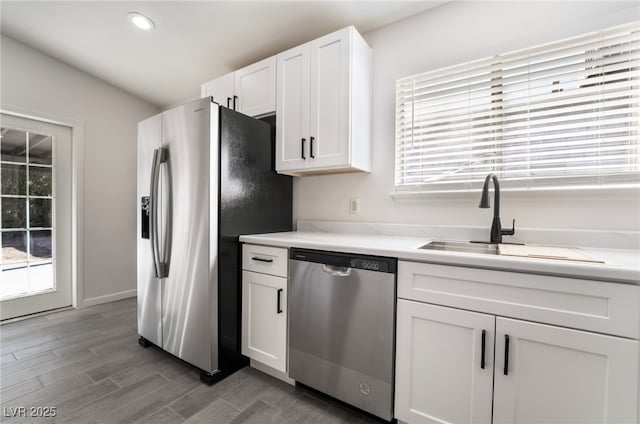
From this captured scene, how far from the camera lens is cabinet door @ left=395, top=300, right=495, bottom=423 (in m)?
1.09

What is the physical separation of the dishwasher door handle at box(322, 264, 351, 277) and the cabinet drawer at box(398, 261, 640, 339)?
0.85 ft

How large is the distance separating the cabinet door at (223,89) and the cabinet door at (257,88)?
0.24 feet

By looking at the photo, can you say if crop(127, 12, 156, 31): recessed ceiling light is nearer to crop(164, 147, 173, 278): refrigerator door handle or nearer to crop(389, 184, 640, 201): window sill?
crop(164, 147, 173, 278): refrigerator door handle

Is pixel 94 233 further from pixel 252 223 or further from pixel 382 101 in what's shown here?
pixel 382 101

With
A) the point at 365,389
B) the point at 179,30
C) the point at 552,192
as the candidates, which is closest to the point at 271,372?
the point at 365,389

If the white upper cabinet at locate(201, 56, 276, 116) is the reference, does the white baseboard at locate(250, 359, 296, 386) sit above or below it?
below

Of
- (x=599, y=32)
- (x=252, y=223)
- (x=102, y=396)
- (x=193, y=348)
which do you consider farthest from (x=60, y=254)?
(x=599, y=32)

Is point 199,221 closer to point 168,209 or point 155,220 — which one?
point 168,209

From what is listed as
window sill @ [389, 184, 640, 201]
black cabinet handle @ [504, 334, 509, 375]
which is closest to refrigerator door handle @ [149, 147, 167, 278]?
window sill @ [389, 184, 640, 201]

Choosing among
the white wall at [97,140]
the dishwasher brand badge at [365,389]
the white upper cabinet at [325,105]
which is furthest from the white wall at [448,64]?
the white wall at [97,140]

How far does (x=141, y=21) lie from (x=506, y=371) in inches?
128

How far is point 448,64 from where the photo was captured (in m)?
1.77

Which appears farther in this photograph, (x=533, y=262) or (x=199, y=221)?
(x=199, y=221)

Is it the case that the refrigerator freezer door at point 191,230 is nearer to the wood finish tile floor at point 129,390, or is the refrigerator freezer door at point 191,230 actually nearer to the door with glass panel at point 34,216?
the wood finish tile floor at point 129,390
